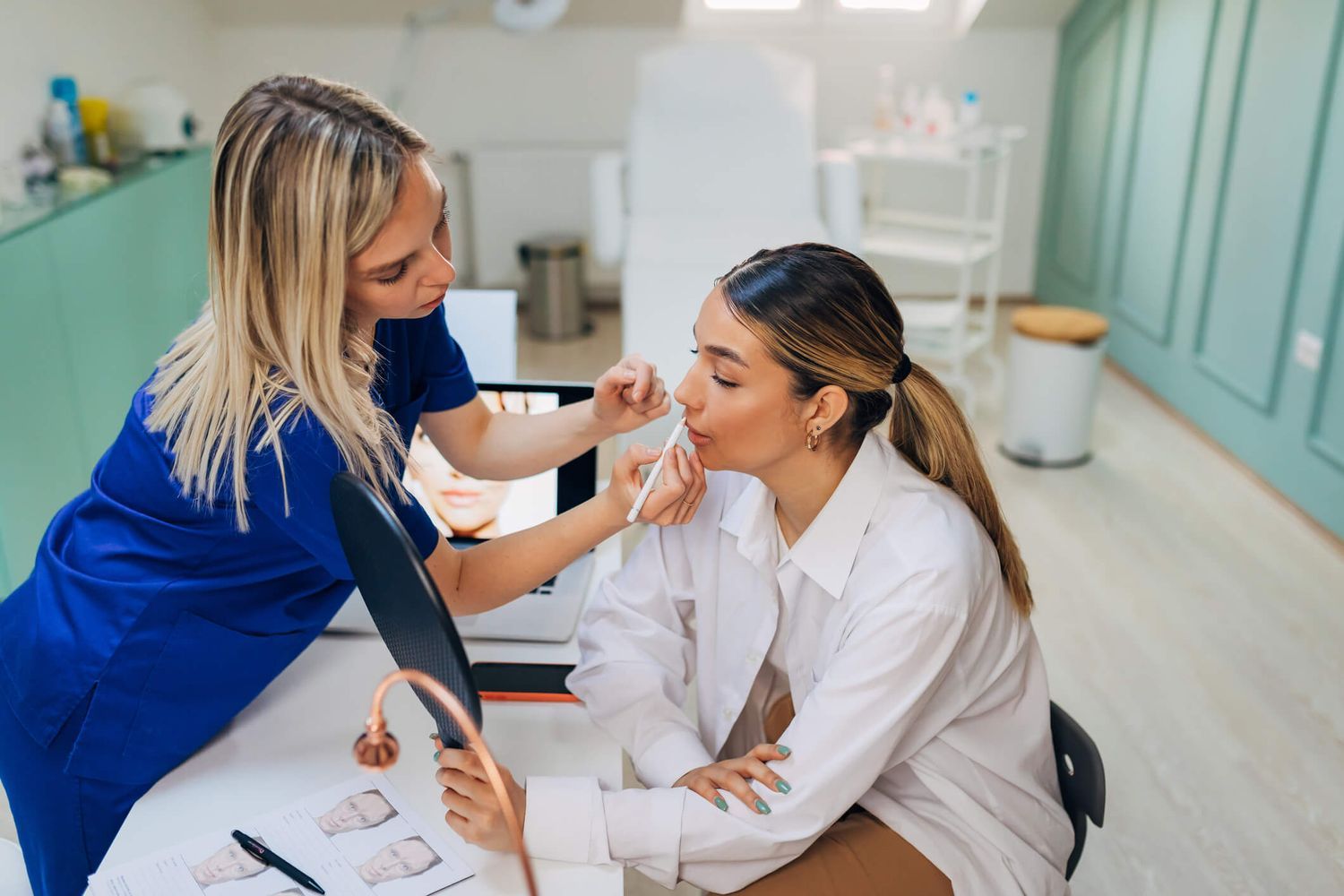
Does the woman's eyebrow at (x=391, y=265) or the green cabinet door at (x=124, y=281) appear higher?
the woman's eyebrow at (x=391, y=265)

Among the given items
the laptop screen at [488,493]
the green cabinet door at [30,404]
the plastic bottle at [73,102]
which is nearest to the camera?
the laptop screen at [488,493]

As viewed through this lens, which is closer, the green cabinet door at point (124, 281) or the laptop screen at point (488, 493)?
the laptop screen at point (488, 493)

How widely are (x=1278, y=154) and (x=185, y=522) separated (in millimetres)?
2995

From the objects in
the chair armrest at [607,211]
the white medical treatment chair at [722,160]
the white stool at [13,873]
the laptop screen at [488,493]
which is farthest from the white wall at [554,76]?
the white stool at [13,873]

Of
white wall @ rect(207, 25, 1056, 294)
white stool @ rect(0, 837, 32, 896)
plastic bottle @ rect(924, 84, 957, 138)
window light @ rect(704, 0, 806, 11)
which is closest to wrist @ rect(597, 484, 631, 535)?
white stool @ rect(0, 837, 32, 896)

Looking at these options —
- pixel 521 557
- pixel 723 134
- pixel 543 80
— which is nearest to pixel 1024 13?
pixel 723 134

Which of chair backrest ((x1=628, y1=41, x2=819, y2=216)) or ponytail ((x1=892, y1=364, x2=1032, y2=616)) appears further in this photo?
chair backrest ((x1=628, y1=41, x2=819, y2=216))

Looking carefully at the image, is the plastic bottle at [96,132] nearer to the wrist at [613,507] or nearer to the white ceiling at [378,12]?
the white ceiling at [378,12]

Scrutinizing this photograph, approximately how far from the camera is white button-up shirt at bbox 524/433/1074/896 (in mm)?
1081

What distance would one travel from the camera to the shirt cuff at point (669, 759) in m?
1.19

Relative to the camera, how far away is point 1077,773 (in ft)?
4.05

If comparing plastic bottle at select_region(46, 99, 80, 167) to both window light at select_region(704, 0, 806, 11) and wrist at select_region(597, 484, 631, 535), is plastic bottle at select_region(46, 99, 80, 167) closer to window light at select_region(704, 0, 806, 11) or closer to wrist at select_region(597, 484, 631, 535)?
window light at select_region(704, 0, 806, 11)

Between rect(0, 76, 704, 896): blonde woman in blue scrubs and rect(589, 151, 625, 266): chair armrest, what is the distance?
2.32 metres

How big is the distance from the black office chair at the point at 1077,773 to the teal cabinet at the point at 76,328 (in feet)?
5.56
